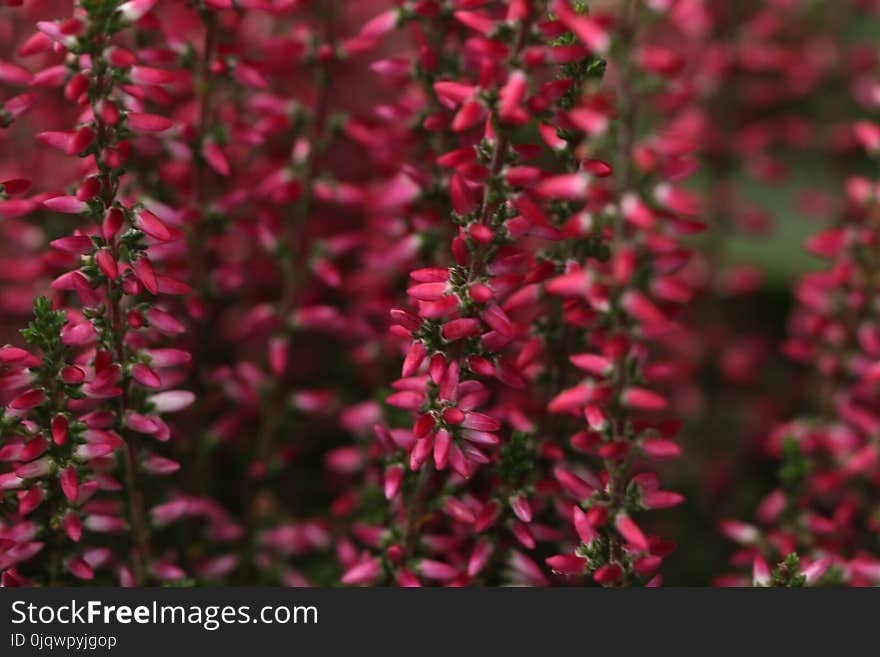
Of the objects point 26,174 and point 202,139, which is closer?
point 202,139

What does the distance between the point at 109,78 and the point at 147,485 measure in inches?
16.3

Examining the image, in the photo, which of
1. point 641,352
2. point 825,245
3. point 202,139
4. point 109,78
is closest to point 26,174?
point 202,139

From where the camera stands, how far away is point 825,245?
37.9 inches

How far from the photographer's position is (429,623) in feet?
2.52

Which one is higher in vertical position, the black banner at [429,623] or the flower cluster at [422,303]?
the flower cluster at [422,303]

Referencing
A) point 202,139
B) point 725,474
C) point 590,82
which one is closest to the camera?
point 590,82

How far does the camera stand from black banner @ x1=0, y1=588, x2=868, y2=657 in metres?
0.76

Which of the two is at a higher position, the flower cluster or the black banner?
the flower cluster

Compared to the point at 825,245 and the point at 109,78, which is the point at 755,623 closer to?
the point at 825,245

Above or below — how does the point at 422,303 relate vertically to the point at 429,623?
above

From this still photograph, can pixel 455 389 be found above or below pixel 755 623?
above

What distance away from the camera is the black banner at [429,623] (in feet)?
2.51

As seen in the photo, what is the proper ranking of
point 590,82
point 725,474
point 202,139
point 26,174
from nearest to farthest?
1. point 590,82
2. point 202,139
3. point 26,174
4. point 725,474

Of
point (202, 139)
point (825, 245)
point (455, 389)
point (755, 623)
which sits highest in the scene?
point (202, 139)
